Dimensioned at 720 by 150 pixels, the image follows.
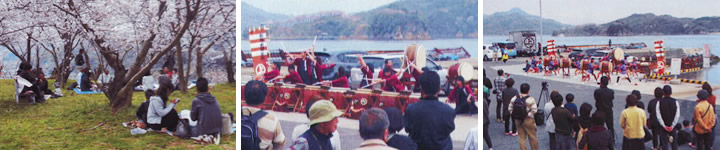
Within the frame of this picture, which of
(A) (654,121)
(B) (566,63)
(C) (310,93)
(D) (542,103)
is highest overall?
(B) (566,63)

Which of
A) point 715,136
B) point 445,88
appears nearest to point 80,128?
point 445,88

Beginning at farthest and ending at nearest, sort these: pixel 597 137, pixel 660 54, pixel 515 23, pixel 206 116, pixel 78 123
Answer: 1. pixel 78 123
2. pixel 206 116
3. pixel 515 23
4. pixel 660 54
5. pixel 597 137

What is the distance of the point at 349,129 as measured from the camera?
15.0ft

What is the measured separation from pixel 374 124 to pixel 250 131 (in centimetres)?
109

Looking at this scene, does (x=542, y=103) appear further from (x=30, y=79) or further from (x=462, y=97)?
(x=30, y=79)

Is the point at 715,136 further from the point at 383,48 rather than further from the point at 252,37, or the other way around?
the point at 252,37

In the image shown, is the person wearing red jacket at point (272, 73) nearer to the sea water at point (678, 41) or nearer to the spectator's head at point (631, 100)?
the sea water at point (678, 41)

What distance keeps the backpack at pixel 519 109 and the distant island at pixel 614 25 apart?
0.58m

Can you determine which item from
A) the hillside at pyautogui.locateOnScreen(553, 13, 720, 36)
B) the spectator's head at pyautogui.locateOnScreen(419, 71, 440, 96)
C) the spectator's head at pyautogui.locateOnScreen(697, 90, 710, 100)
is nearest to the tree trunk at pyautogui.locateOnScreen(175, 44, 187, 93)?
the spectator's head at pyautogui.locateOnScreen(419, 71, 440, 96)

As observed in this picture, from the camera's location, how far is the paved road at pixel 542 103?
446 cm

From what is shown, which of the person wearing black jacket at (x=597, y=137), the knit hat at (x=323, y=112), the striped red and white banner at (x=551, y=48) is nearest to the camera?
the person wearing black jacket at (x=597, y=137)

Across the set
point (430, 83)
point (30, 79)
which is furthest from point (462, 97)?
point (30, 79)

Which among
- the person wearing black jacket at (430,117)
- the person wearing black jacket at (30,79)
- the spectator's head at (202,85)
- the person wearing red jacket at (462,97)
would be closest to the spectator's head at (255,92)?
the spectator's head at (202,85)

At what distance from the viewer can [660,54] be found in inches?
179
